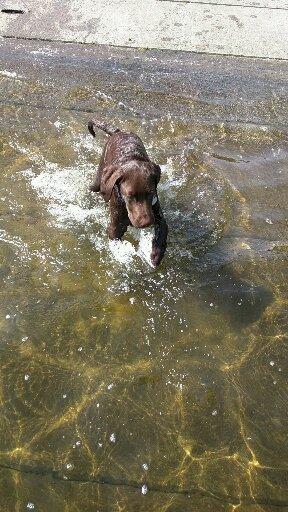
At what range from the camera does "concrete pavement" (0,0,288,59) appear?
7.96 meters

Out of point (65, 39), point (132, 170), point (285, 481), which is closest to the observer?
point (285, 481)

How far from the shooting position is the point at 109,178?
4102 millimetres

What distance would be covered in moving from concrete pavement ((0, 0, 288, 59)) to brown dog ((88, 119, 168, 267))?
13.7ft

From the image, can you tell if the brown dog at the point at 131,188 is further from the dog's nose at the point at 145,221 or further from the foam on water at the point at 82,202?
the foam on water at the point at 82,202

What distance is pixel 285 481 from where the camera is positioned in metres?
3.21

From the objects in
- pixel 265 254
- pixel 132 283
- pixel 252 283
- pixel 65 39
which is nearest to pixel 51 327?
pixel 132 283

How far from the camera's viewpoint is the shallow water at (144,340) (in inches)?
126

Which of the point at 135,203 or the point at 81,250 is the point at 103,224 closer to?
the point at 81,250

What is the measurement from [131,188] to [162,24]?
577 centimetres

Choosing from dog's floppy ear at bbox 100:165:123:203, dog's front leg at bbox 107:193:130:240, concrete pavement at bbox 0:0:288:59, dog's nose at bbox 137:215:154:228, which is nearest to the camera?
dog's nose at bbox 137:215:154:228

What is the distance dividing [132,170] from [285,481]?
97.7 inches

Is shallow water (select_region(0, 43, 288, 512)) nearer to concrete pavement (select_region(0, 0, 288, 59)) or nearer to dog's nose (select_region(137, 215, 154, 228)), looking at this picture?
dog's nose (select_region(137, 215, 154, 228))

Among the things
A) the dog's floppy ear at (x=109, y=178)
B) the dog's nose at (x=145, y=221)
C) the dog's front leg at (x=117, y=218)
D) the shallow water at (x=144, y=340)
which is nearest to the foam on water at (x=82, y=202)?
the shallow water at (x=144, y=340)

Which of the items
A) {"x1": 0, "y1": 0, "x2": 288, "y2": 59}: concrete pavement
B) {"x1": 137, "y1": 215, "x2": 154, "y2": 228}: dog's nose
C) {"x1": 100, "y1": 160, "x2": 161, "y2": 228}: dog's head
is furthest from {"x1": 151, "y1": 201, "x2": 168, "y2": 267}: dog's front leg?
{"x1": 0, "y1": 0, "x2": 288, "y2": 59}: concrete pavement
